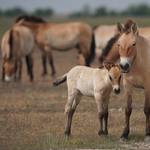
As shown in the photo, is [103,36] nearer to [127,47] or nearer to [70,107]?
[70,107]

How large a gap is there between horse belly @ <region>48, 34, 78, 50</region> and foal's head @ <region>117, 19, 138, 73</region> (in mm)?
9455

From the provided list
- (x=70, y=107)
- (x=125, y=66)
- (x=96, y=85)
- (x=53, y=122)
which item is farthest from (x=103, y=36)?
(x=125, y=66)

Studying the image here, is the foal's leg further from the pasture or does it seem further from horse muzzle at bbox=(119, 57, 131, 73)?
Answer: horse muzzle at bbox=(119, 57, 131, 73)

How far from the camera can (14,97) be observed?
9992mm

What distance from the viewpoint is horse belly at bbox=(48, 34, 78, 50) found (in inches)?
586

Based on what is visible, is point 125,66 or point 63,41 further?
point 63,41

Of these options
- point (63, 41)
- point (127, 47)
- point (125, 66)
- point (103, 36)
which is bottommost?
point (125, 66)

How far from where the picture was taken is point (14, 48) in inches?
495

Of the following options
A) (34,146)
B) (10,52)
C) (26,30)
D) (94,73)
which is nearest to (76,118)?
(94,73)

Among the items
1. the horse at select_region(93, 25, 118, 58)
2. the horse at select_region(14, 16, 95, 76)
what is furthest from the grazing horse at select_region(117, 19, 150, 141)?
the horse at select_region(93, 25, 118, 58)

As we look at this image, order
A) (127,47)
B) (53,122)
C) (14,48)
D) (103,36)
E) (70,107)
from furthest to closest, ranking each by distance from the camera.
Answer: (103,36), (14,48), (53,122), (70,107), (127,47)

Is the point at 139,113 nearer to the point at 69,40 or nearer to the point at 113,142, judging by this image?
the point at 113,142

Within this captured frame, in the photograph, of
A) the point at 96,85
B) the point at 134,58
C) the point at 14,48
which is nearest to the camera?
the point at 134,58

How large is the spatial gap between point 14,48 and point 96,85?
7.51 meters
